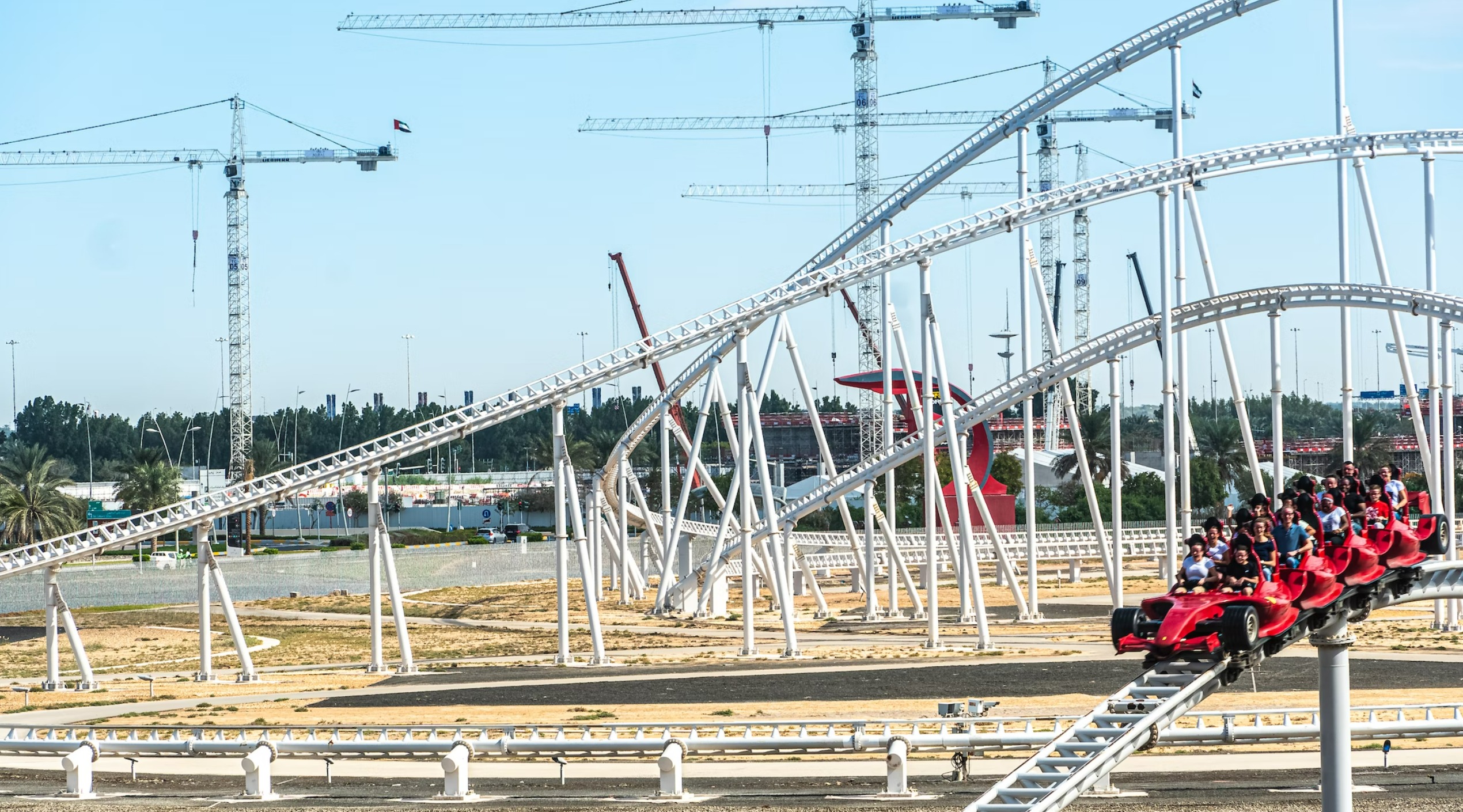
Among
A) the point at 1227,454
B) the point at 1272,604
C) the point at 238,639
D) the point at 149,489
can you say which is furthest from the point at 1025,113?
the point at 149,489

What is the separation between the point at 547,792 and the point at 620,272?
7091 centimetres

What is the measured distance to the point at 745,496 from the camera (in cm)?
4034

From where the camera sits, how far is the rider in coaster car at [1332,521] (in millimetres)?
18578

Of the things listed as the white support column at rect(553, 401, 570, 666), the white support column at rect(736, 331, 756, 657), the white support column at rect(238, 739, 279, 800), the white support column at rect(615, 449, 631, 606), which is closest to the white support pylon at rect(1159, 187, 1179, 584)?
the white support column at rect(736, 331, 756, 657)

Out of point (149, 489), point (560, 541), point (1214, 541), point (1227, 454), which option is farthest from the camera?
point (1227, 454)

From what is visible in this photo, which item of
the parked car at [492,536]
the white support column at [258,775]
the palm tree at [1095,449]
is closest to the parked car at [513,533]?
the parked car at [492,536]

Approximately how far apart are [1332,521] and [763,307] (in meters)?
22.3

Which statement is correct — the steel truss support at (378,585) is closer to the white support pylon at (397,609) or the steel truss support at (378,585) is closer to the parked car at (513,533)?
the white support pylon at (397,609)

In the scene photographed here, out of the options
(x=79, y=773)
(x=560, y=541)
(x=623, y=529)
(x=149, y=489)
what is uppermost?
(x=149, y=489)

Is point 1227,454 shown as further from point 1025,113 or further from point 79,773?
point 79,773

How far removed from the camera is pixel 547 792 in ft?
72.7

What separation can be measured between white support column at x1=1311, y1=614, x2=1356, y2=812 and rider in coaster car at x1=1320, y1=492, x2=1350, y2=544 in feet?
2.85

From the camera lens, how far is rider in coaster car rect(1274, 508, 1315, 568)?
707 inches

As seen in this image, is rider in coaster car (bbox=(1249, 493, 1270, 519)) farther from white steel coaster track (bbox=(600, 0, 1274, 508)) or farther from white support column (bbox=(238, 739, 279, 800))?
white steel coaster track (bbox=(600, 0, 1274, 508))
